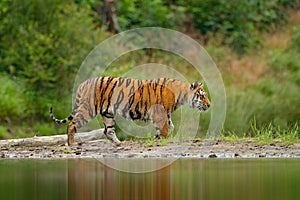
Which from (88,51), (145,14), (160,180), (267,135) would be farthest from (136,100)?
(145,14)

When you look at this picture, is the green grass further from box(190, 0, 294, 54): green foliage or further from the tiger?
box(190, 0, 294, 54): green foliage

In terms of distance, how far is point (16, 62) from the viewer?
1983 centimetres

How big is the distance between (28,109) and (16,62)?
53.0 inches

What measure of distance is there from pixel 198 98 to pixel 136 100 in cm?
107

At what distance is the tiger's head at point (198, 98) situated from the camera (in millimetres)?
16094

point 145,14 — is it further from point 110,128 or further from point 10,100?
point 110,128

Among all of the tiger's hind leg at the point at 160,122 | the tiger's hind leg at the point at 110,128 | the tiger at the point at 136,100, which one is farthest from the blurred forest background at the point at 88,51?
the tiger's hind leg at the point at 110,128

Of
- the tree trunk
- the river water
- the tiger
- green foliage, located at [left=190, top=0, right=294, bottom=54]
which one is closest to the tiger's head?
the tiger

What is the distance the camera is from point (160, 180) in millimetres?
10766

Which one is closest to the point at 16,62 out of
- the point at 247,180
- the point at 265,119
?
the point at 265,119

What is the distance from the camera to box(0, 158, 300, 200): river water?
938 cm

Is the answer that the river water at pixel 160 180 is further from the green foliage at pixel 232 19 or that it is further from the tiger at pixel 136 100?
the green foliage at pixel 232 19

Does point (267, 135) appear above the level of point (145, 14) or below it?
below

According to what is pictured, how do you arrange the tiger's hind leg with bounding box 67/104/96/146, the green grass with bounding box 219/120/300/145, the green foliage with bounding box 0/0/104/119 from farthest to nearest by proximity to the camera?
the green foliage with bounding box 0/0/104/119 < the tiger's hind leg with bounding box 67/104/96/146 < the green grass with bounding box 219/120/300/145
